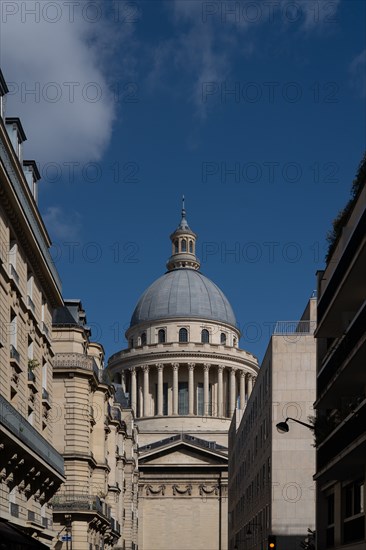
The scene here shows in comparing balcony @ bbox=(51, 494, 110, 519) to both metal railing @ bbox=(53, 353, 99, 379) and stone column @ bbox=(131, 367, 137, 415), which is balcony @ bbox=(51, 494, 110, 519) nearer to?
metal railing @ bbox=(53, 353, 99, 379)

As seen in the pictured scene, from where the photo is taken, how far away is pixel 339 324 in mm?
36500

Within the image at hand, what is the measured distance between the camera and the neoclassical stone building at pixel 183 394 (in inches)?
5359

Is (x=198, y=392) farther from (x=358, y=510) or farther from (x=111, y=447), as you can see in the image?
(x=358, y=510)

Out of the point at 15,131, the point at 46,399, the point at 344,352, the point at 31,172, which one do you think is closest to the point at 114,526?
the point at 46,399

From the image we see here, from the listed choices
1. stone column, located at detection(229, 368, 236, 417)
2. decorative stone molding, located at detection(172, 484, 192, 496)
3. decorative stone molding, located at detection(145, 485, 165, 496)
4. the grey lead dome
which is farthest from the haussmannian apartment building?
the grey lead dome

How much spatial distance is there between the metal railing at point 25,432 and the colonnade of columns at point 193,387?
106 meters

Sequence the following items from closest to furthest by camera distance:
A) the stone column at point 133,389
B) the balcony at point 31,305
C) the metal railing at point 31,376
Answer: the balcony at point 31,305
the metal railing at point 31,376
the stone column at point 133,389

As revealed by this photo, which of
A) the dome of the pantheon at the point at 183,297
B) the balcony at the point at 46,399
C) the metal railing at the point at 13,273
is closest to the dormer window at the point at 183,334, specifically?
the dome of the pantheon at the point at 183,297

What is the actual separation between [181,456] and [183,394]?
1904 cm

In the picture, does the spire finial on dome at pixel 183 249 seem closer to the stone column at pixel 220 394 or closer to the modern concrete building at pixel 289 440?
the stone column at pixel 220 394

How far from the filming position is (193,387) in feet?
496

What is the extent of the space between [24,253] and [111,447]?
3907 centimetres

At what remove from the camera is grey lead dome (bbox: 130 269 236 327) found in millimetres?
157750

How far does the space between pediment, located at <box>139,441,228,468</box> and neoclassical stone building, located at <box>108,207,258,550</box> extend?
126 millimetres
